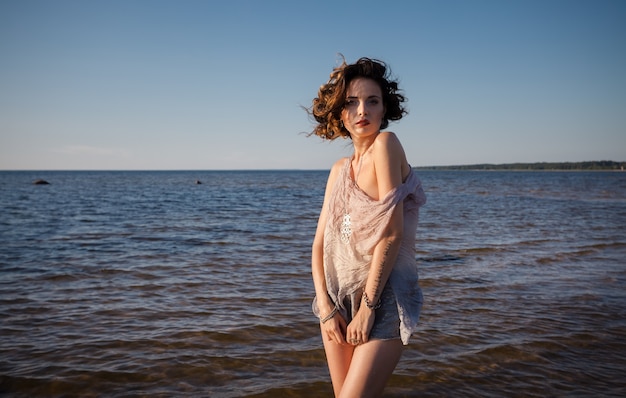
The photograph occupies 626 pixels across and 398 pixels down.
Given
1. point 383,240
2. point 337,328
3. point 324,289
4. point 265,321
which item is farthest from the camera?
point 265,321

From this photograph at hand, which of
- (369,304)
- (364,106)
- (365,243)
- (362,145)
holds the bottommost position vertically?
(369,304)

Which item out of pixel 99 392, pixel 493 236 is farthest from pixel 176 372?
pixel 493 236

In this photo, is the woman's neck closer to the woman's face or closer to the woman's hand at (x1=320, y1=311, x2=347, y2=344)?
the woman's face

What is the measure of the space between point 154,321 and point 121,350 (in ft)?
3.04

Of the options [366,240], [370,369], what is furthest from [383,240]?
[370,369]

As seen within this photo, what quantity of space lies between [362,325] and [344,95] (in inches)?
53.3

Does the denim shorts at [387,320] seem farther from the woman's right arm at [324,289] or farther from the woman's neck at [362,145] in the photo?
the woman's neck at [362,145]

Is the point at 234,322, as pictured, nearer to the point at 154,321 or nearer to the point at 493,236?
the point at 154,321

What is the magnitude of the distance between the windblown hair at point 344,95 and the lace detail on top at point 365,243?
335mm

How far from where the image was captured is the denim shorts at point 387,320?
2.33 meters

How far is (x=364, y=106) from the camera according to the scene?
2504 millimetres

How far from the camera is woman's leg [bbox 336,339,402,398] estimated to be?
2.30m

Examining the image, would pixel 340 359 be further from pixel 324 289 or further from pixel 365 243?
pixel 365 243

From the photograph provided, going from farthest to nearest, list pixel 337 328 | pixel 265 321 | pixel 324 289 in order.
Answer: pixel 265 321
pixel 324 289
pixel 337 328
